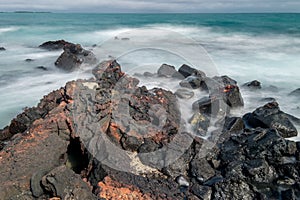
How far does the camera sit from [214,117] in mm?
6957

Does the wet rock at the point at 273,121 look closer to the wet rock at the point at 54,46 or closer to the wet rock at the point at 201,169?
the wet rock at the point at 201,169

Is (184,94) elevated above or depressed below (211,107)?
below

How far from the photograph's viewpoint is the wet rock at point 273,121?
630 centimetres

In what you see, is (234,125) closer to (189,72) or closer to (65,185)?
(65,185)

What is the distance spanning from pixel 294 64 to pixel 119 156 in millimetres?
13583

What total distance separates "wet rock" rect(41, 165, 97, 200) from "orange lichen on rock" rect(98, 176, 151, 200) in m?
0.20

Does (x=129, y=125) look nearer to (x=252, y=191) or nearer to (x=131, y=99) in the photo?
(x=131, y=99)

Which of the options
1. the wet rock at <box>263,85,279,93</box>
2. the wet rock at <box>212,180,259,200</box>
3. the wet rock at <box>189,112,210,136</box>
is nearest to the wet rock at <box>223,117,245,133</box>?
the wet rock at <box>189,112,210,136</box>

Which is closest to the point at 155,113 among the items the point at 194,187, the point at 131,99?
the point at 131,99

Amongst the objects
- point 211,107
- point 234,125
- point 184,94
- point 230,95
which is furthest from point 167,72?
point 234,125

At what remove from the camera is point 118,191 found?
3.80 m

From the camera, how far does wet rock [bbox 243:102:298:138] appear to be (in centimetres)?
630

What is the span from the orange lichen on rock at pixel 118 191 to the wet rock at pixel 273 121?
3.64 metres

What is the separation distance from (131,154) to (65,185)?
150 cm
